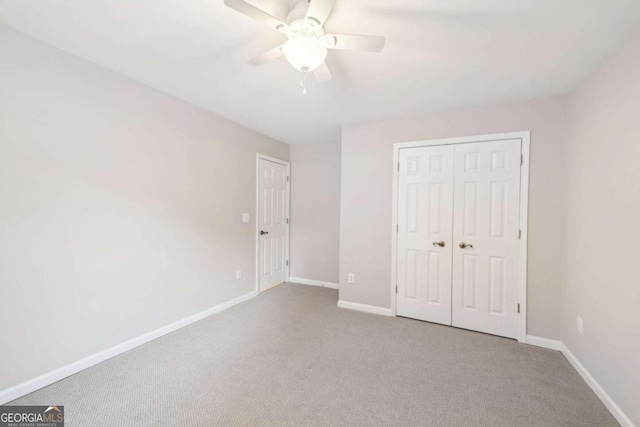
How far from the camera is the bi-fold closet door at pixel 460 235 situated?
2.55 meters

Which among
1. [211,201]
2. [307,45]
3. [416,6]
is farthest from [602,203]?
[211,201]

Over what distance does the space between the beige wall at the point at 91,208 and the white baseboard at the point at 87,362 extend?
1.7 inches

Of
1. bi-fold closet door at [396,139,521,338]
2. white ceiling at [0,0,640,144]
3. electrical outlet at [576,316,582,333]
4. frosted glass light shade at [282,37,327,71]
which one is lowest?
electrical outlet at [576,316,582,333]

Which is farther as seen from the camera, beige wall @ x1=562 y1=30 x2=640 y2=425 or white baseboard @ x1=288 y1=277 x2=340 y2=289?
white baseboard @ x1=288 y1=277 x2=340 y2=289

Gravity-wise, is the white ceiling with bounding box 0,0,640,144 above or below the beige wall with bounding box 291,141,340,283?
above

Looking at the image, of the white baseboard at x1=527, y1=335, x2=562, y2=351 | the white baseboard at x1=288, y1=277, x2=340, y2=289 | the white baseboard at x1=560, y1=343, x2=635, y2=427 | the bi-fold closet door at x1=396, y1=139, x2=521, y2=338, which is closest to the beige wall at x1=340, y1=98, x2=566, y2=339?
the white baseboard at x1=527, y1=335, x2=562, y2=351

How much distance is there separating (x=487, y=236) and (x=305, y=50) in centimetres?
249

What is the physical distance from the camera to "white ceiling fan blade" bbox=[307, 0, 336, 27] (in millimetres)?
1177

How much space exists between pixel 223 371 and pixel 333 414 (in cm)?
94

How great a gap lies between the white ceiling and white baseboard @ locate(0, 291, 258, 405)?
233 cm

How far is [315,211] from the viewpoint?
432 centimetres

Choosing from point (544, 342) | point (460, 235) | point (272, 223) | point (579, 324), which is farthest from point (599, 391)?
point (272, 223)

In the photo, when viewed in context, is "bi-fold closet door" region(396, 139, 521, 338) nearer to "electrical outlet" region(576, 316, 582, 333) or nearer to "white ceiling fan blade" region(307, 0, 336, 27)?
"electrical outlet" region(576, 316, 582, 333)

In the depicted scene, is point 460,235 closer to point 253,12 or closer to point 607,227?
point 607,227
